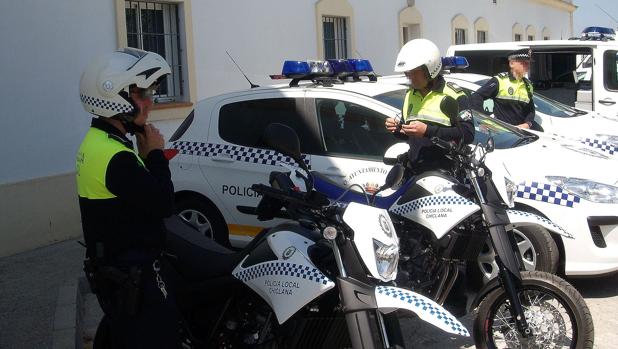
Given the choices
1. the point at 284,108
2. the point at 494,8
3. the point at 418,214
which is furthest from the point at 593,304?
the point at 494,8

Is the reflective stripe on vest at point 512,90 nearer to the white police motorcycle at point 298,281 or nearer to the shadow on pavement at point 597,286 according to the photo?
the shadow on pavement at point 597,286

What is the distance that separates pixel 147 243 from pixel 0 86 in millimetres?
4782

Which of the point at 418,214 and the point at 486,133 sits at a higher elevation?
the point at 486,133

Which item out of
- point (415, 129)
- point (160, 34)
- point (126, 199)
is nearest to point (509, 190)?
point (415, 129)

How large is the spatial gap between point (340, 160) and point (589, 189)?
1.75 meters

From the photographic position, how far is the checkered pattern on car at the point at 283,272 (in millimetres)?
2609

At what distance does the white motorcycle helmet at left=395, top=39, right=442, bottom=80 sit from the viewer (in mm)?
4391

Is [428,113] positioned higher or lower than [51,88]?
lower

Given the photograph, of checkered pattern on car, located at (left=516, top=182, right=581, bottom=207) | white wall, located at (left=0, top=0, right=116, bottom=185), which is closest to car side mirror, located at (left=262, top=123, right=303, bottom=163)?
checkered pattern on car, located at (left=516, top=182, right=581, bottom=207)

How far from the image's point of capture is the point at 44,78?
7141 millimetres

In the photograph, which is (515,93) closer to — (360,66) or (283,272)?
(360,66)

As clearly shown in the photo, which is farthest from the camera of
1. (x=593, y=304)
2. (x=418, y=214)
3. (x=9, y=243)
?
(x=9, y=243)

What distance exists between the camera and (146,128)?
2.73 metres

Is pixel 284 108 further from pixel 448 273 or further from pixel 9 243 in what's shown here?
pixel 9 243
